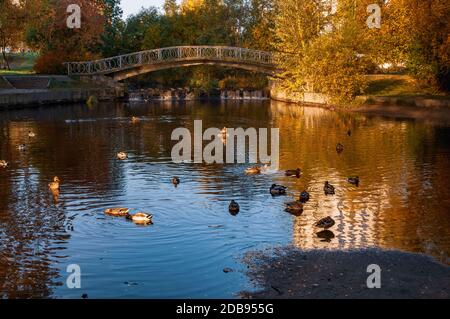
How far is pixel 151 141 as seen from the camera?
49.0 meters

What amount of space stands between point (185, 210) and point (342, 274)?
960cm

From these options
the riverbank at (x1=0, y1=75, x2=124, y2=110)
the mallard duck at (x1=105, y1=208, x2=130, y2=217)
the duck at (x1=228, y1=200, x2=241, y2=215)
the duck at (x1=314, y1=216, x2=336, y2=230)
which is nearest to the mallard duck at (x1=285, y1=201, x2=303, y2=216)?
the duck at (x1=228, y1=200, x2=241, y2=215)

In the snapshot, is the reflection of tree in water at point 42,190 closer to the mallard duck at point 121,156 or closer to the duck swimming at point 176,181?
the mallard duck at point 121,156

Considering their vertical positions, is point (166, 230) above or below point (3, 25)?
below

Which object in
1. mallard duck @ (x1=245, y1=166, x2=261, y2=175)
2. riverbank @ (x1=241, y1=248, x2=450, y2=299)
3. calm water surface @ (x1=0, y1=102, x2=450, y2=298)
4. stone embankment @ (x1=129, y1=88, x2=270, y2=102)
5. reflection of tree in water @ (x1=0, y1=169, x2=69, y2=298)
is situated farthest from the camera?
stone embankment @ (x1=129, y1=88, x2=270, y2=102)

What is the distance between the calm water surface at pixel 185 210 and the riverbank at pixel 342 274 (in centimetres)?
77

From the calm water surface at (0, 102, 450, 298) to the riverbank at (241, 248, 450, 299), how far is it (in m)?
0.77

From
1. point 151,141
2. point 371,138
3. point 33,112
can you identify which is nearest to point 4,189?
point 151,141

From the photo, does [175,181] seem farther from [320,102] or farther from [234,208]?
[320,102]

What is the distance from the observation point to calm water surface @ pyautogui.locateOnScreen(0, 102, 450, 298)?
18625 millimetres

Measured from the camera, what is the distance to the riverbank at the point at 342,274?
54.0ft

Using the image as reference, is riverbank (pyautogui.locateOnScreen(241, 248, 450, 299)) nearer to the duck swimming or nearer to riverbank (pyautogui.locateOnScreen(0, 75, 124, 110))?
the duck swimming
